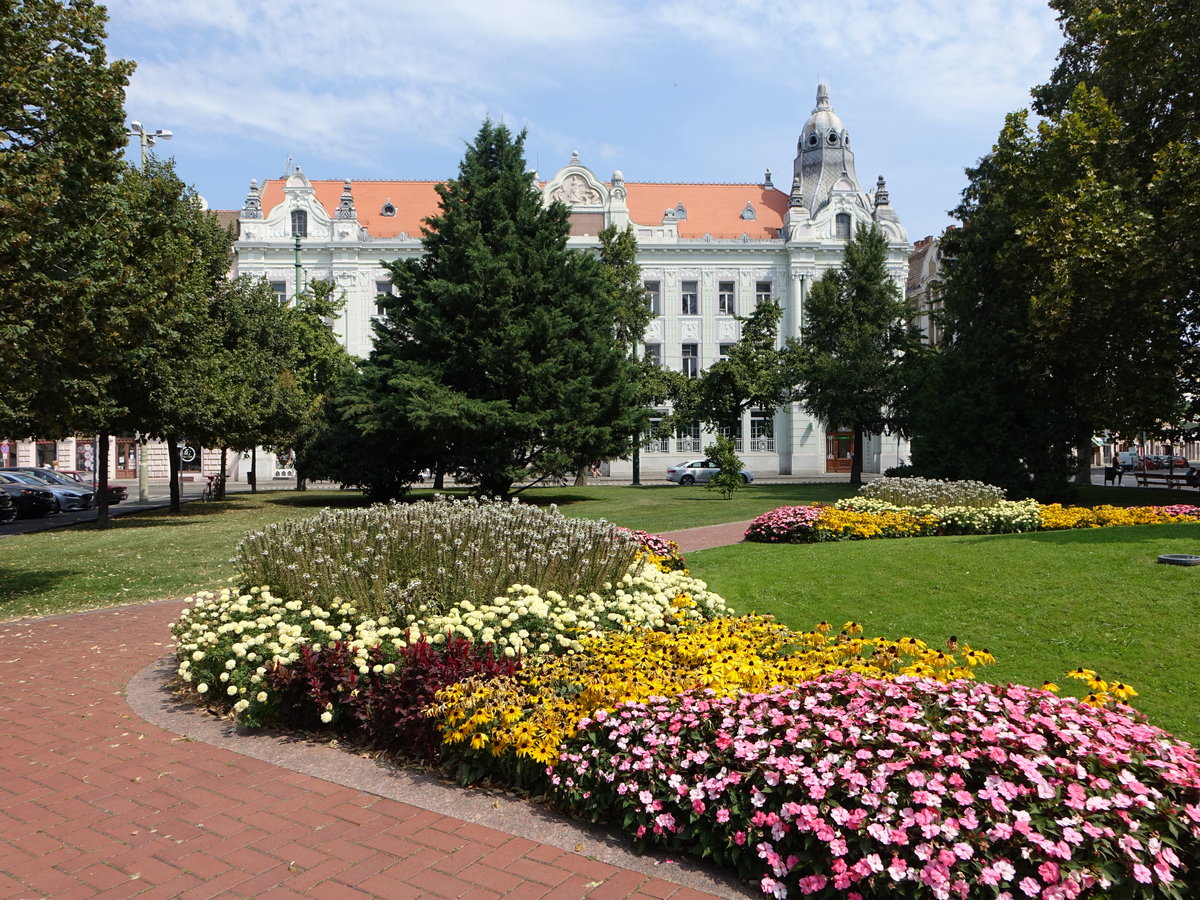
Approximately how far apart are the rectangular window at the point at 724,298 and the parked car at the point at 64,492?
36936mm

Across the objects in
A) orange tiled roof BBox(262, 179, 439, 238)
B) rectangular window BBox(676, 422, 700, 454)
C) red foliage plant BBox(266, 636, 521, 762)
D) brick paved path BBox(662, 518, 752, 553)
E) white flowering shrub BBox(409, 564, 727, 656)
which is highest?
orange tiled roof BBox(262, 179, 439, 238)

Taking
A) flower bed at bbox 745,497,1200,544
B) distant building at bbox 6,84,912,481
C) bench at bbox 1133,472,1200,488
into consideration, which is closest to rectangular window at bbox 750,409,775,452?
distant building at bbox 6,84,912,481

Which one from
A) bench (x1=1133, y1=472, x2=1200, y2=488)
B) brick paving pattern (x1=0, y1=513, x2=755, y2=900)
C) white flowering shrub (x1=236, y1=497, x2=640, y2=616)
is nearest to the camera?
brick paving pattern (x1=0, y1=513, x2=755, y2=900)

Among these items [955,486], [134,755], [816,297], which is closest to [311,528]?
[134,755]

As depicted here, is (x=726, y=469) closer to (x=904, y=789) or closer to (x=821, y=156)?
(x=904, y=789)

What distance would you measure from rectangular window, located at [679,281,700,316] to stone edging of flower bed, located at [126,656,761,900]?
5144 cm

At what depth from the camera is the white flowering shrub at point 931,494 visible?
17.0 metres

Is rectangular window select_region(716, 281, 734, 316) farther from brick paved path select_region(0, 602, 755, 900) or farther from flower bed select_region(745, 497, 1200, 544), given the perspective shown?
brick paved path select_region(0, 602, 755, 900)

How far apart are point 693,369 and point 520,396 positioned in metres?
31.9

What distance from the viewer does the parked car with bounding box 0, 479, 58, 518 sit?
91.4ft

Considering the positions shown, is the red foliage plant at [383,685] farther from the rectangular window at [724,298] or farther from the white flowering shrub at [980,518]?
the rectangular window at [724,298]

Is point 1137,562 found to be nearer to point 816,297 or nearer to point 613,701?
point 613,701

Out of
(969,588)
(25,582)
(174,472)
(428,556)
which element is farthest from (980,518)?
(174,472)

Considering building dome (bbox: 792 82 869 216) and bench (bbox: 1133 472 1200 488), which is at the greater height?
building dome (bbox: 792 82 869 216)
